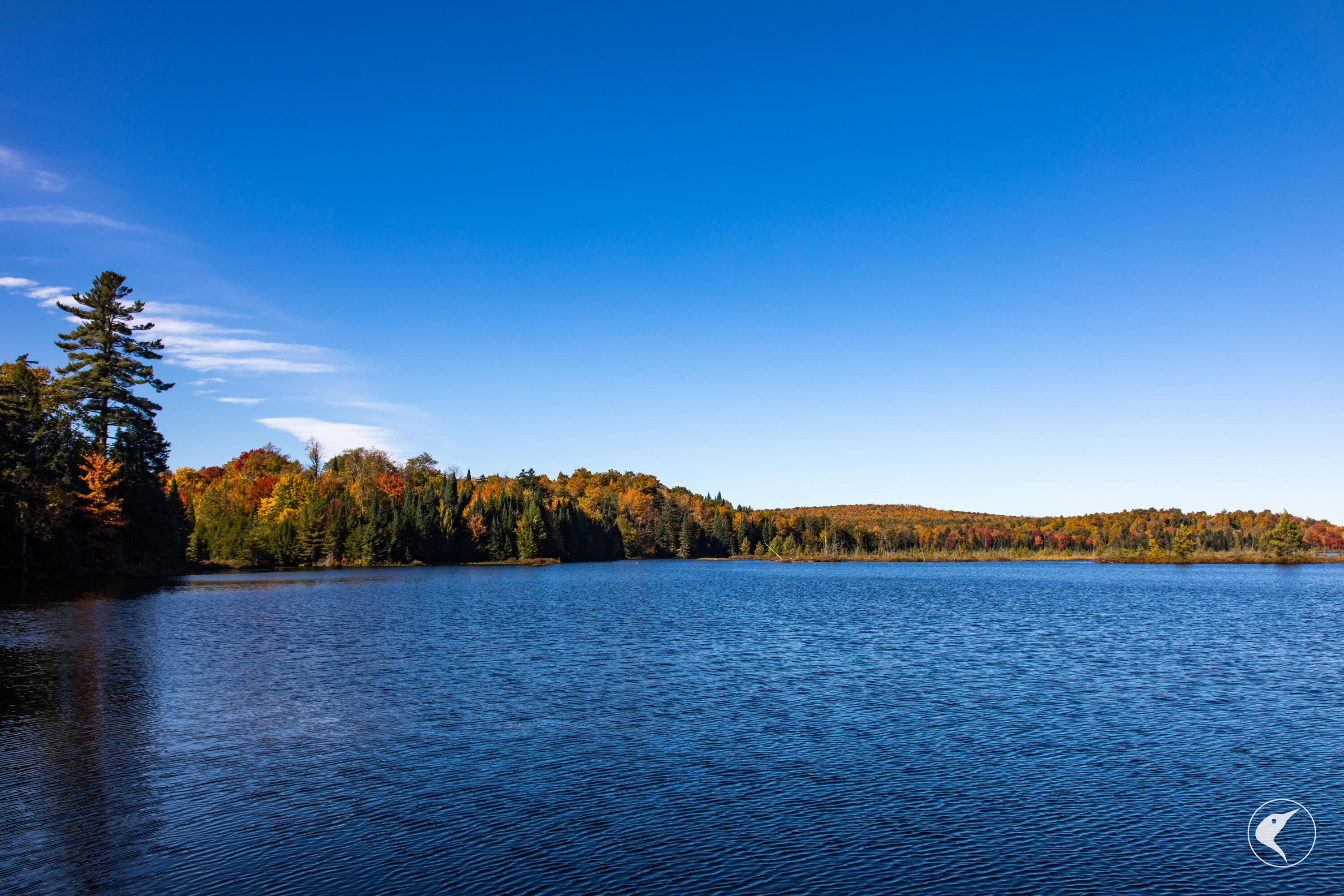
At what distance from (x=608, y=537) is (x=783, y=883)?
506 feet

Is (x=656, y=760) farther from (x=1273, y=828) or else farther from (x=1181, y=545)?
(x=1181, y=545)

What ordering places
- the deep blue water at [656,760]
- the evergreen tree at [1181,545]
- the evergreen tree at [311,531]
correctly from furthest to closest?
the evergreen tree at [1181,545]
the evergreen tree at [311,531]
the deep blue water at [656,760]

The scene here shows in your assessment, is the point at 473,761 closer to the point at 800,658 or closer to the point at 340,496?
the point at 800,658

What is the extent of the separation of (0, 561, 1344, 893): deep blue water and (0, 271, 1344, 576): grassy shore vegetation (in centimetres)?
3051

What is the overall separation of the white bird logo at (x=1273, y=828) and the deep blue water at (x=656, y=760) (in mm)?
183

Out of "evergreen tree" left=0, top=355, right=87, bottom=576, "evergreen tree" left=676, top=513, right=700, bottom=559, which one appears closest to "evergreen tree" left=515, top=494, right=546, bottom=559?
"evergreen tree" left=676, top=513, right=700, bottom=559

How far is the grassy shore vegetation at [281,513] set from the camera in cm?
5884

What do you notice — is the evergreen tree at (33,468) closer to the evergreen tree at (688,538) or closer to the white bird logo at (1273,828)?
the white bird logo at (1273,828)

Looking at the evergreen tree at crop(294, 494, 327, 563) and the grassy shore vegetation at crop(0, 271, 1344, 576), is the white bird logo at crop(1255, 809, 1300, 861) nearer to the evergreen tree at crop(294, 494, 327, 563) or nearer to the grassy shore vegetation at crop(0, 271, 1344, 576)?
the grassy shore vegetation at crop(0, 271, 1344, 576)

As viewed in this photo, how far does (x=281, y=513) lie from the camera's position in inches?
4031

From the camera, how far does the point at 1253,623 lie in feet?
133

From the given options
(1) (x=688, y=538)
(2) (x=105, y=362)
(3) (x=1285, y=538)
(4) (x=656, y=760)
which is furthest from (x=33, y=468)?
(3) (x=1285, y=538)

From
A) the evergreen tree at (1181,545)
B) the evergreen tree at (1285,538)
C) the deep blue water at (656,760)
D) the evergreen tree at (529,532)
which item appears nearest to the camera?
the deep blue water at (656,760)

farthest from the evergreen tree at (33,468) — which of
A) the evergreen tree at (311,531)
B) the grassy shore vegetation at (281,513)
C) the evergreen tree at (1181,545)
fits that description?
the evergreen tree at (1181,545)
